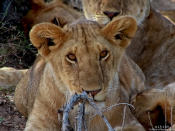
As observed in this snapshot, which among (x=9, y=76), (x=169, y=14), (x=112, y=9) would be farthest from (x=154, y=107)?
(x=169, y=14)

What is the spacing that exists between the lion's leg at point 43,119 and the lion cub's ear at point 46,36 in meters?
0.37

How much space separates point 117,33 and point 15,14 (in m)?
2.48

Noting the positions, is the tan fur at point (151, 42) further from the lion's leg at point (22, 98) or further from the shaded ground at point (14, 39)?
the shaded ground at point (14, 39)

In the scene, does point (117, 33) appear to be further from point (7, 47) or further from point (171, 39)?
point (7, 47)

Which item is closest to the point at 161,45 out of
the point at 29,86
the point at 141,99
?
the point at 141,99

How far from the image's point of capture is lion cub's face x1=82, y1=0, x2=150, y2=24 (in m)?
3.75

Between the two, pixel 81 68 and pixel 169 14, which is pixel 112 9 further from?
pixel 169 14

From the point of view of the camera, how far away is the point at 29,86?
3.58 meters

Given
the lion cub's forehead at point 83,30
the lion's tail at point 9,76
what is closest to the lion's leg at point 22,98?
the lion's tail at point 9,76

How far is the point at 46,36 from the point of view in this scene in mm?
2828

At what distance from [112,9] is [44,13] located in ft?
4.70

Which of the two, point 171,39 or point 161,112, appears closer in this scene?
point 161,112

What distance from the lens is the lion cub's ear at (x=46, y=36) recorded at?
2.76 metres

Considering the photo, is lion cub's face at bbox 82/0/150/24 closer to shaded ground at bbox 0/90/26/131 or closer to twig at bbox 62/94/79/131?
shaded ground at bbox 0/90/26/131
